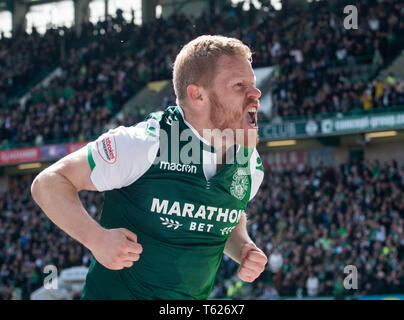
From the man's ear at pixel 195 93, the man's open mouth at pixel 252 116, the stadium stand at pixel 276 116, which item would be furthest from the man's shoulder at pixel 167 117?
the stadium stand at pixel 276 116

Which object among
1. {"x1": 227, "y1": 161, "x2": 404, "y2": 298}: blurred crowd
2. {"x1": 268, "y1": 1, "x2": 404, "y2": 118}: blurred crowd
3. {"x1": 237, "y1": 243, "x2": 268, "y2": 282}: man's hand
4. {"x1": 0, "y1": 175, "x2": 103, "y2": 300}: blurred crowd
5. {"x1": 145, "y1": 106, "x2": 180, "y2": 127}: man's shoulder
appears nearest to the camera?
{"x1": 145, "y1": 106, "x2": 180, "y2": 127}: man's shoulder

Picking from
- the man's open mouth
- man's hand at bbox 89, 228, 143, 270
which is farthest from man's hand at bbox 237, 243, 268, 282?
man's hand at bbox 89, 228, 143, 270

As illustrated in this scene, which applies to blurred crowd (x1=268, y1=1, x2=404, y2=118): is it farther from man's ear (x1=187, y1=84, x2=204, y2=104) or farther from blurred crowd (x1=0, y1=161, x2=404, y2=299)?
man's ear (x1=187, y1=84, x2=204, y2=104)

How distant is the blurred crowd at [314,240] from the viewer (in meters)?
16.9

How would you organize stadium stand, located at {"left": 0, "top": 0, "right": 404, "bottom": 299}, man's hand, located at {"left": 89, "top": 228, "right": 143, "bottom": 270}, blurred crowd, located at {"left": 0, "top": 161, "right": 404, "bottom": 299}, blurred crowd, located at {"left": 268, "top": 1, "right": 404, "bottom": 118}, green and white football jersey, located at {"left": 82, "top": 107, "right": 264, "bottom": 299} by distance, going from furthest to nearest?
blurred crowd, located at {"left": 268, "top": 1, "right": 404, "bottom": 118} < stadium stand, located at {"left": 0, "top": 0, "right": 404, "bottom": 299} < blurred crowd, located at {"left": 0, "top": 161, "right": 404, "bottom": 299} < green and white football jersey, located at {"left": 82, "top": 107, "right": 264, "bottom": 299} < man's hand, located at {"left": 89, "top": 228, "right": 143, "bottom": 270}

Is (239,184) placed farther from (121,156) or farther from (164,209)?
(121,156)

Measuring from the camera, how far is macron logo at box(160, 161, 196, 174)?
2.96m

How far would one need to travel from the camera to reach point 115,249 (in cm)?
252

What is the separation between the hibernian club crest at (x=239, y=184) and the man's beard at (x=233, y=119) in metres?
0.23

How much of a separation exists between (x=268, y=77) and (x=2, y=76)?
14398 millimetres

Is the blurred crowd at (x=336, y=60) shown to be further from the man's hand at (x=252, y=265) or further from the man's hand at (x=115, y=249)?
the man's hand at (x=115, y=249)

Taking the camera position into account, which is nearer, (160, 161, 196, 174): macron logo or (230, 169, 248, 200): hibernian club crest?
(160, 161, 196, 174): macron logo

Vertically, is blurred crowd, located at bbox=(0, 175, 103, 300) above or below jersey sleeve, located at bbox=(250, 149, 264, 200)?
below

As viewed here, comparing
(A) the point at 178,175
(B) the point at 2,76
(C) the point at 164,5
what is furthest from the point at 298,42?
(A) the point at 178,175
